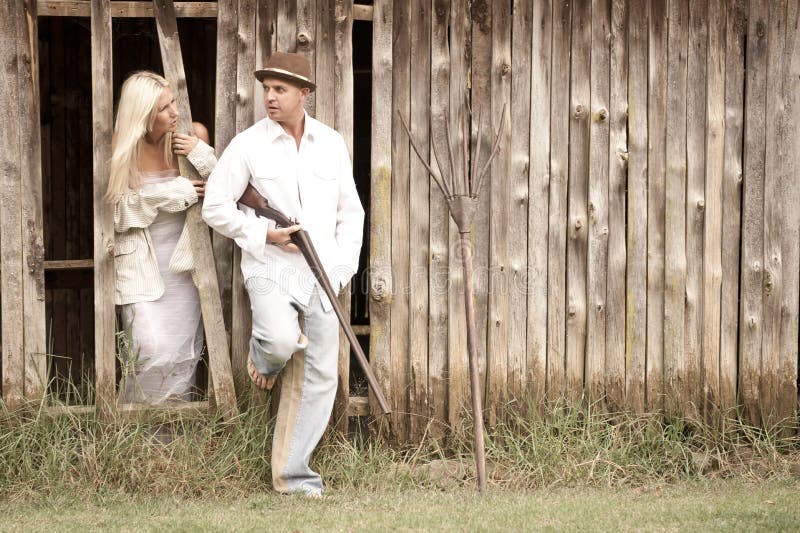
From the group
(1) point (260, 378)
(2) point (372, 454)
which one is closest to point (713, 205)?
(2) point (372, 454)

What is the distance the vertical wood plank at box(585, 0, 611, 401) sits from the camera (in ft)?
18.4

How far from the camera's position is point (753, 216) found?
5.77 m

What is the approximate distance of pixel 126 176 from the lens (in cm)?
509

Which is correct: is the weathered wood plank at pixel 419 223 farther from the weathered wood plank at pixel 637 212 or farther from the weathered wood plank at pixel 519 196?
the weathered wood plank at pixel 637 212

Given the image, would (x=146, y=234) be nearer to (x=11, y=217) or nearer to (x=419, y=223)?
(x=11, y=217)

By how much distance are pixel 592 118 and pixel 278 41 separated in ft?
6.16

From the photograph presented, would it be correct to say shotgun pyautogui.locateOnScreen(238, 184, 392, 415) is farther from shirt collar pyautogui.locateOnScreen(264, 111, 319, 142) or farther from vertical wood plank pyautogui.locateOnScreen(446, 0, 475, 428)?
vertical wood plank pyautogui.locateOnScreen(446, 0, 475, 428)

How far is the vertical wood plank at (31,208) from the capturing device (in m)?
5.09

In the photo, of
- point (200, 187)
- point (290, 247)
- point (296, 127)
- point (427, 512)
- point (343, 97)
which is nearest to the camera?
point (427, 512)

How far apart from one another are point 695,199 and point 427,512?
2.59 meters

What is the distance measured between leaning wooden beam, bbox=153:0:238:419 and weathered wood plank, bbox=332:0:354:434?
0.62m

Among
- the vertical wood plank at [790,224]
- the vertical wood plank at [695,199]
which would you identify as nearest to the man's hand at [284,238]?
the vertical wood plank at [695,199]

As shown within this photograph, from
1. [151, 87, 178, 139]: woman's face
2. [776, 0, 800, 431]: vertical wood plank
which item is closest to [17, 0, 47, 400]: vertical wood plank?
[151, 87, 178, 139]: woman's face

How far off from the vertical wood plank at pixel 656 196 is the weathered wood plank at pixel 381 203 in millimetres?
1557
